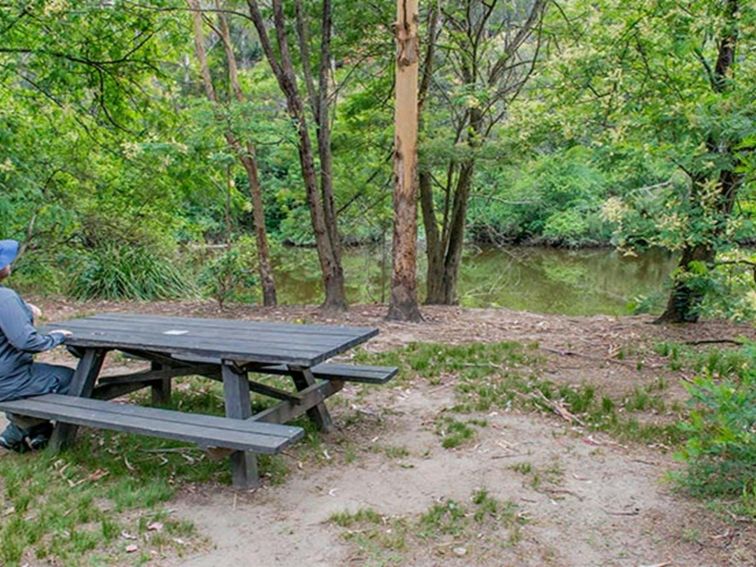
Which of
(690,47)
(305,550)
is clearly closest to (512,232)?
(690,47)

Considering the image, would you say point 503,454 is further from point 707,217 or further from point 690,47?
point 690,47

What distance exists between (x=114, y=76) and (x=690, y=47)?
6820 mm

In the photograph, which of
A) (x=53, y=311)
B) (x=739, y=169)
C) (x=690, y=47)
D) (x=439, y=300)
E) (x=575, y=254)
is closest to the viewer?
(x=739, y=169)

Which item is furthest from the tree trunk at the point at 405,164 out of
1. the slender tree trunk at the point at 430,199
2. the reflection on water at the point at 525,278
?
the reflection on water at the point at 525,278

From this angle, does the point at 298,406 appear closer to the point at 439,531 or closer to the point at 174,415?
the point at 174,415

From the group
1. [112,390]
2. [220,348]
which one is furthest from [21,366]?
[220,348]

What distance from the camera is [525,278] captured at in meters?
19.6

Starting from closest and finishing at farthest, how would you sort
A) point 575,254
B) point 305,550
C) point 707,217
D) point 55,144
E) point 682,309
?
point 305,550, point 707,217, point 682,309, point 55,144, point 575,254

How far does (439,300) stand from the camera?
1180cm

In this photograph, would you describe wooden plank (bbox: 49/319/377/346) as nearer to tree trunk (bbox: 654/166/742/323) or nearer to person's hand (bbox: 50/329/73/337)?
person's hand (bbox: 50/329/73/337)

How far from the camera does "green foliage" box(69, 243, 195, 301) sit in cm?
1026

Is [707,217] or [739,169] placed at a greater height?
[739,169]

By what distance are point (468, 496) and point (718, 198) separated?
12.6ft

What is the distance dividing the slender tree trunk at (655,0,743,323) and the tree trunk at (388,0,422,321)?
3098 millimetres
